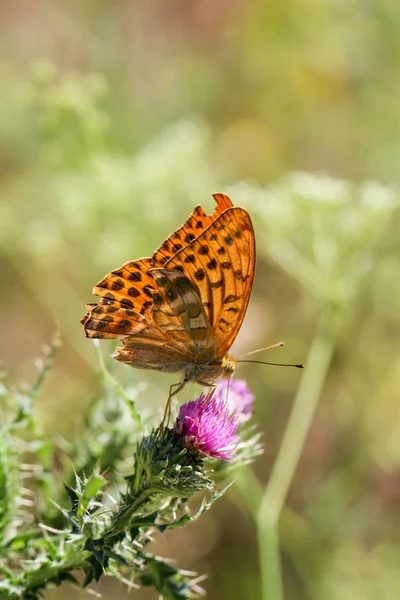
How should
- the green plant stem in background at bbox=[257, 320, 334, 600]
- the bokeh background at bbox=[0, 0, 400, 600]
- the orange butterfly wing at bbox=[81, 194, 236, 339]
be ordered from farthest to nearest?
the bokeh background at bbox=[0, 0, 400, 600]
the green plant stem in background at bbox=[257, 320, 334, 600]
the orange butterfly wing at bbox=[81, 194, 236, 339]

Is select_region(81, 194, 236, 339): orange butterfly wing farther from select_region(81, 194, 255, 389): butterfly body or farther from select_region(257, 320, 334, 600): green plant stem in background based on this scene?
select_region(257, 320, 334, 600): green plant stem in background

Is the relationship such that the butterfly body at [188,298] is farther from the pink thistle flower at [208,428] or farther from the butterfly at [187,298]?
the pink thistle flower at [208,428]

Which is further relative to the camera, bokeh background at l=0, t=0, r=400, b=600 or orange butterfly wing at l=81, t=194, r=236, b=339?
bokeh background at l=0, t=0, r=400, b=600

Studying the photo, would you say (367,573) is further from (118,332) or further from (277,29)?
(277,29)

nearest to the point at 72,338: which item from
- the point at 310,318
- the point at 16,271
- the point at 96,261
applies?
the point at 96,261

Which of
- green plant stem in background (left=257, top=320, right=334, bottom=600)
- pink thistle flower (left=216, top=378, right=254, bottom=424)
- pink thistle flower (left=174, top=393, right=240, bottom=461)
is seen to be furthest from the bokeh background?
pink thistle flower (left=174, top=393, right=240, bottom=461)

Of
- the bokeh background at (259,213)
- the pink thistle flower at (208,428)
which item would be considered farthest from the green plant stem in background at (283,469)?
the pink thistle flower at (208,428)

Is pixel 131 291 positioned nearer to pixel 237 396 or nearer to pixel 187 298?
pixel 187 298
